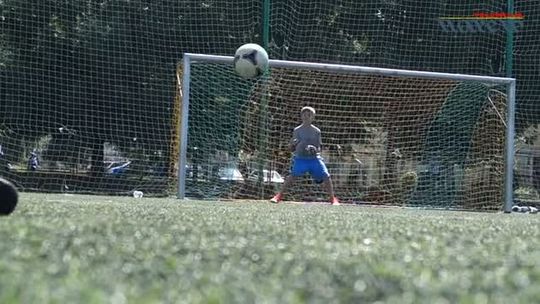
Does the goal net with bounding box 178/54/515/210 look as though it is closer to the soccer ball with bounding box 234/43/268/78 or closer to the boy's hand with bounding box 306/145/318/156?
the soccer ball with bounding box 234/43/268/78

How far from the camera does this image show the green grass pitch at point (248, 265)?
1.67 meters

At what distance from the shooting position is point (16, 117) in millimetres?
14938

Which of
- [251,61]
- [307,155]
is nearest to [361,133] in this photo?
[307,155]

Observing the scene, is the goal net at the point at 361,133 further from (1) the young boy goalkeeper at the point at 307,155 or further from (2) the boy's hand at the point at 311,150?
(2) the boy's hand at the point at 311,150

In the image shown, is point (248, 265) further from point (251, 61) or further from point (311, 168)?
point (311, 168)

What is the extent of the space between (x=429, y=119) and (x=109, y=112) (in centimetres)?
563

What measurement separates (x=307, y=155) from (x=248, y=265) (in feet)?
25.6

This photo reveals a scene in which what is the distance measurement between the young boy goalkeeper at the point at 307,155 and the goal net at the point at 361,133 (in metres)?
1.04

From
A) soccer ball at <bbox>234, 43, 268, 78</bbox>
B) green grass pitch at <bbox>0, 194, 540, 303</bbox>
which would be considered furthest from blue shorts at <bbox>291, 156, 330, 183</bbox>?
green grass pitch at <bbox>0, 194, 540, 303</bbox>

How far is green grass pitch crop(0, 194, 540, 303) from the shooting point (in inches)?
65.8

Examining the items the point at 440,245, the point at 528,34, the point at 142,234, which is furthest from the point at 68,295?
the point at 528,34

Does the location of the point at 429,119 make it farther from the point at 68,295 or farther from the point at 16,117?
the point at 68,295

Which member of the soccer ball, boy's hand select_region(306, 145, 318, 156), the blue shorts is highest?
the soccer ball

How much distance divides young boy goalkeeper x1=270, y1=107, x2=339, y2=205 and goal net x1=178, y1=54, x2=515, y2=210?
1.04 meters
